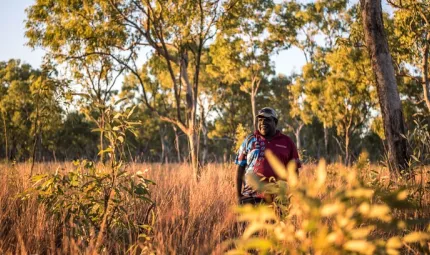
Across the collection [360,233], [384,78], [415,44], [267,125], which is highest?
[415,44]

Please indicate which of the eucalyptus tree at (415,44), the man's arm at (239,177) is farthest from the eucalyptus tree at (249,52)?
the man's arm at (239,177)

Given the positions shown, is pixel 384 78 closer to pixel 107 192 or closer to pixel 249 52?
pixel 107 192

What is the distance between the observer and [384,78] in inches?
218

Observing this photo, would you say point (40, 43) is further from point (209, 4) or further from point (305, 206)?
point (305, 206)

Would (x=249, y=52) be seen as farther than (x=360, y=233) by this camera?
Yes

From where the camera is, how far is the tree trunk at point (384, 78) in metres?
5.47

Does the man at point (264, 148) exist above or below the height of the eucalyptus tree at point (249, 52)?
below

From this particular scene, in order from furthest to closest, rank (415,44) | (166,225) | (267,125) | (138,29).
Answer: (415,44), (138,29), (267,125), (166,225)

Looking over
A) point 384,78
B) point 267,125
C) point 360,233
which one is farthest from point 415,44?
point 360,233

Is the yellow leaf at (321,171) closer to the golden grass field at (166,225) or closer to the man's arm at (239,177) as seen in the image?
the golden grass field at (166,225)

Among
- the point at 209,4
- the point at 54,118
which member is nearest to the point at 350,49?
the point at 209,4

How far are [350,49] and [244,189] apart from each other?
51.5ft

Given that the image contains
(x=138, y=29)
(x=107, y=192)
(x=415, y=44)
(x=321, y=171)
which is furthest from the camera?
(x=415, y=44)

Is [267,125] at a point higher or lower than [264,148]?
higher
